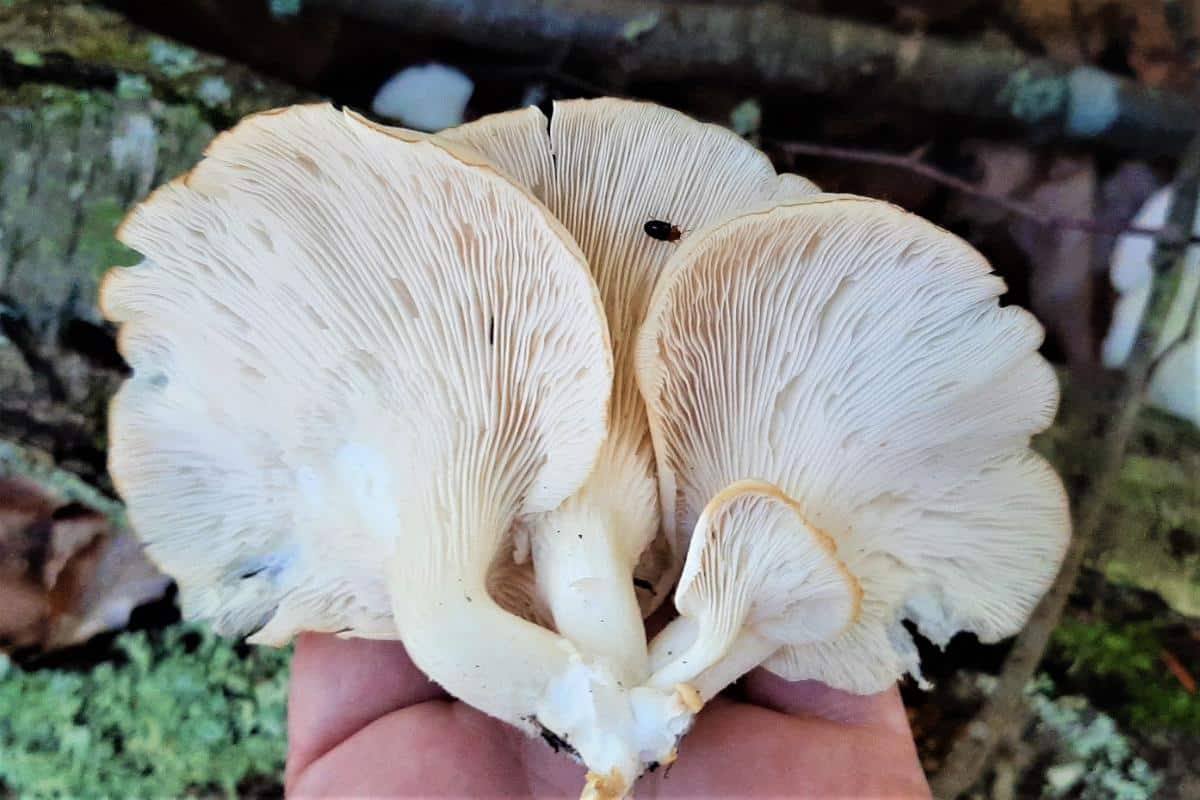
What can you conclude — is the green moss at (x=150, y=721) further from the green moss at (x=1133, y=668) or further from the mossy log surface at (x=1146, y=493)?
the mossy log surface at (x=1146, y=493)

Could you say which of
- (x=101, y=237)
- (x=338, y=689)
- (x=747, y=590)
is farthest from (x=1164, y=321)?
(x=101, y=237)

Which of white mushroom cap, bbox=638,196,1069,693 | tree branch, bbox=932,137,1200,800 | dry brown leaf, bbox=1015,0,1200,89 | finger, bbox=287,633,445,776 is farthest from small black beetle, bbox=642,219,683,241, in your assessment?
dry brown leaf, bbox=1015,0,1200,89

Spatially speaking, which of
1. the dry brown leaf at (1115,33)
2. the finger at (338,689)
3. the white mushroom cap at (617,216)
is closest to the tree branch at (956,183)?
the dry brown leaf at (1115,33)

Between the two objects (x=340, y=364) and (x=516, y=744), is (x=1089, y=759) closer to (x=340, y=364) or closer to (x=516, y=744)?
(x=516, y=744)

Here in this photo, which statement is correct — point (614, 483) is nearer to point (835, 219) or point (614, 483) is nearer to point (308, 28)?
point (835, 219)

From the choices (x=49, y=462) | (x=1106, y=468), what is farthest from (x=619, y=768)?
(x=1106, y=468)

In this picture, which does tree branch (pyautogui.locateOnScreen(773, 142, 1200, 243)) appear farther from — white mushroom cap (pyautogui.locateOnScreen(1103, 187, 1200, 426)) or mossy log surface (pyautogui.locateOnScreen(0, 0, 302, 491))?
mossy log surface (pyautogui.locateOnScreen(0, 0, 302, 491))
